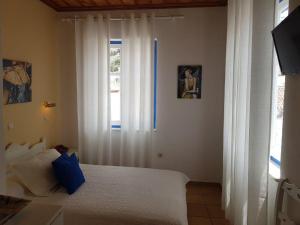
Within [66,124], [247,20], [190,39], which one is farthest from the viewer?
[66,124]

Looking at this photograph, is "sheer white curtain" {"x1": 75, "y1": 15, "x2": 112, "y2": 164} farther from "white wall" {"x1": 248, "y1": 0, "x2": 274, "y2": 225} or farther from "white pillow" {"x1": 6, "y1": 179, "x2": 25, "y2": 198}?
"white wall" {"x1": 248, "y1": 0, "x2": 274, "y2": 225}

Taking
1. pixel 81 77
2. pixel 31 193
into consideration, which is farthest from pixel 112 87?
pixel 31 193

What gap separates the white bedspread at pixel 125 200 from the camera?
2.02 meters

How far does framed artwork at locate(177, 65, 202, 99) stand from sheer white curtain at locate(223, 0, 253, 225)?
3.14 ft

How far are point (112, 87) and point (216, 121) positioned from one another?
184 centimetres

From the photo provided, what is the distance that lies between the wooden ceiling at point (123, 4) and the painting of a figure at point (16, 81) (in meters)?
1.27

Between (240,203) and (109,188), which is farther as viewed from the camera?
(109,188)

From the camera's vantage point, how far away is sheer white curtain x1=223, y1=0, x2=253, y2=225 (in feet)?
7.13

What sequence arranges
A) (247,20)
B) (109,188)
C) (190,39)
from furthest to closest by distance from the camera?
(190,39), (109,188), (247,20)

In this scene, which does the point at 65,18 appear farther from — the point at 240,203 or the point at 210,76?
the point at 240,203

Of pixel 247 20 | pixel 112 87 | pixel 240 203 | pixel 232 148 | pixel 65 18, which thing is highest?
pixel 65 18

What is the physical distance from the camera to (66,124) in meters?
4.21

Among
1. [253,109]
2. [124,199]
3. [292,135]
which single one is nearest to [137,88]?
[124,199]

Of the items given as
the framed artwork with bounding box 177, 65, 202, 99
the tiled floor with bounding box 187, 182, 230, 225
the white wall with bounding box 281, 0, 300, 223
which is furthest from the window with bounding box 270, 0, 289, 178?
the framed artwork with bounding box 177, 65, 202, 99
